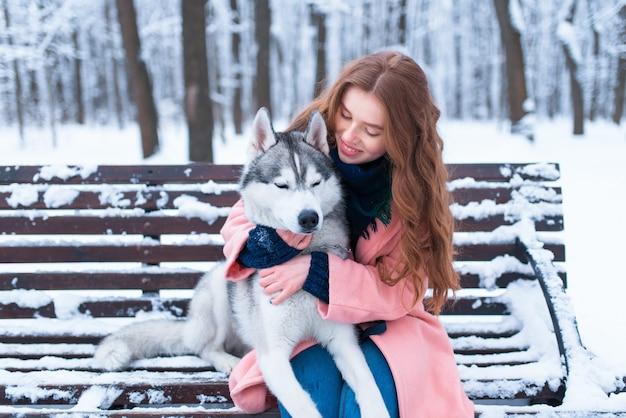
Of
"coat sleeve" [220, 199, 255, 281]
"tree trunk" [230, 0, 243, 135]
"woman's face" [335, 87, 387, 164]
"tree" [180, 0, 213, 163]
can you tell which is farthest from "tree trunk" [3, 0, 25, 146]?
"woman's face" [335, 87, 387, 164]

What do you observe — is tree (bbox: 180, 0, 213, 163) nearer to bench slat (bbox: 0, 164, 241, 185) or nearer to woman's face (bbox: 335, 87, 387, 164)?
bench slat (bbox: 0, 164, 241, 185)

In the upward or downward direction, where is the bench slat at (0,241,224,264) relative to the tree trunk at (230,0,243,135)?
downward

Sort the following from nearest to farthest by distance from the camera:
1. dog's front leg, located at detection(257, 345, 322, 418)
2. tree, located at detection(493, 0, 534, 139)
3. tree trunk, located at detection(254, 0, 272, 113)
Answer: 1. dog's front leg, located at detection(257, 345, 322, 418)
2. tree, located at detection(493, 0, 534, 139)
3. tree trunk, located at detection(254, 0, 272, 113)

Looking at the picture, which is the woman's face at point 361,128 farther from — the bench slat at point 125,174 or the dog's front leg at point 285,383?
the bench slat at point 125,174

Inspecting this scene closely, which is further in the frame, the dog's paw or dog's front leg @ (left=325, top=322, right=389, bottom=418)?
the dog's paw

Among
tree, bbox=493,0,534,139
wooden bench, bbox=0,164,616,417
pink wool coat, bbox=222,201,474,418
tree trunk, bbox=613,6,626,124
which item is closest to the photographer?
pink wool coat, bbox=222,201,474,418

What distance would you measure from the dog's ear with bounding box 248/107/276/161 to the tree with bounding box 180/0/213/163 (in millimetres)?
4880

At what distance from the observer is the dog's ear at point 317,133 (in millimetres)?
2105

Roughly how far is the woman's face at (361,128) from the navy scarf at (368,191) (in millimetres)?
43

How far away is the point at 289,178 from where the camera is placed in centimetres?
201

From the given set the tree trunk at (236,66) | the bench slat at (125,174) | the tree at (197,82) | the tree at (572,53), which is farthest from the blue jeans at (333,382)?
the tree trunk at (236,66)

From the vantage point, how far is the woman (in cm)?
196

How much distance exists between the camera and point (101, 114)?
29.0 meters

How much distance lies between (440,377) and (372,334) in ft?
1.10
